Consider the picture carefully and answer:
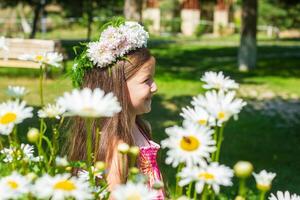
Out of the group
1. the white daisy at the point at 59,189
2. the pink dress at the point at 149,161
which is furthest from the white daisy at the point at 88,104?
the pink dress at the point at 149,161

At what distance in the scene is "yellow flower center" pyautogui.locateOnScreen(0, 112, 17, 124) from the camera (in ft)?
3.89

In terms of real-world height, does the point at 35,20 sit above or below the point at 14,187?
below

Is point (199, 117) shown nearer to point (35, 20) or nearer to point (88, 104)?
point (88, 104)

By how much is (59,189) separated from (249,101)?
11122 mm

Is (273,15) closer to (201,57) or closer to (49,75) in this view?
(201,57)

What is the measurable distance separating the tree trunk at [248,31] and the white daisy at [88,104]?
15871 millimetres

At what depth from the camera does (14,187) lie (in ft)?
3.48

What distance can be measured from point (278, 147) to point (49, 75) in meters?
7.23

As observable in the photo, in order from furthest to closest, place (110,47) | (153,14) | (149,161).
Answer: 1. (153,14)
2. (149,161)
3. (110,47)

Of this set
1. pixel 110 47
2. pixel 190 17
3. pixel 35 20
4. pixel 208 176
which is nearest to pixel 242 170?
pixel 208 176

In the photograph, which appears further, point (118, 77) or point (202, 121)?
point (118, 77)

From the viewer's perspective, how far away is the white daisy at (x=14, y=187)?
1.02 metres

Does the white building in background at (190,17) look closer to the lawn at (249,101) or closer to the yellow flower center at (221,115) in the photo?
the lawn at (249,101)

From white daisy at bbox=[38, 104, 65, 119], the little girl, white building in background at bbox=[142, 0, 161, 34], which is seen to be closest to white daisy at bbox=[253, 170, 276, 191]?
white daisy at bbox=[38, 104, 65, 119]
